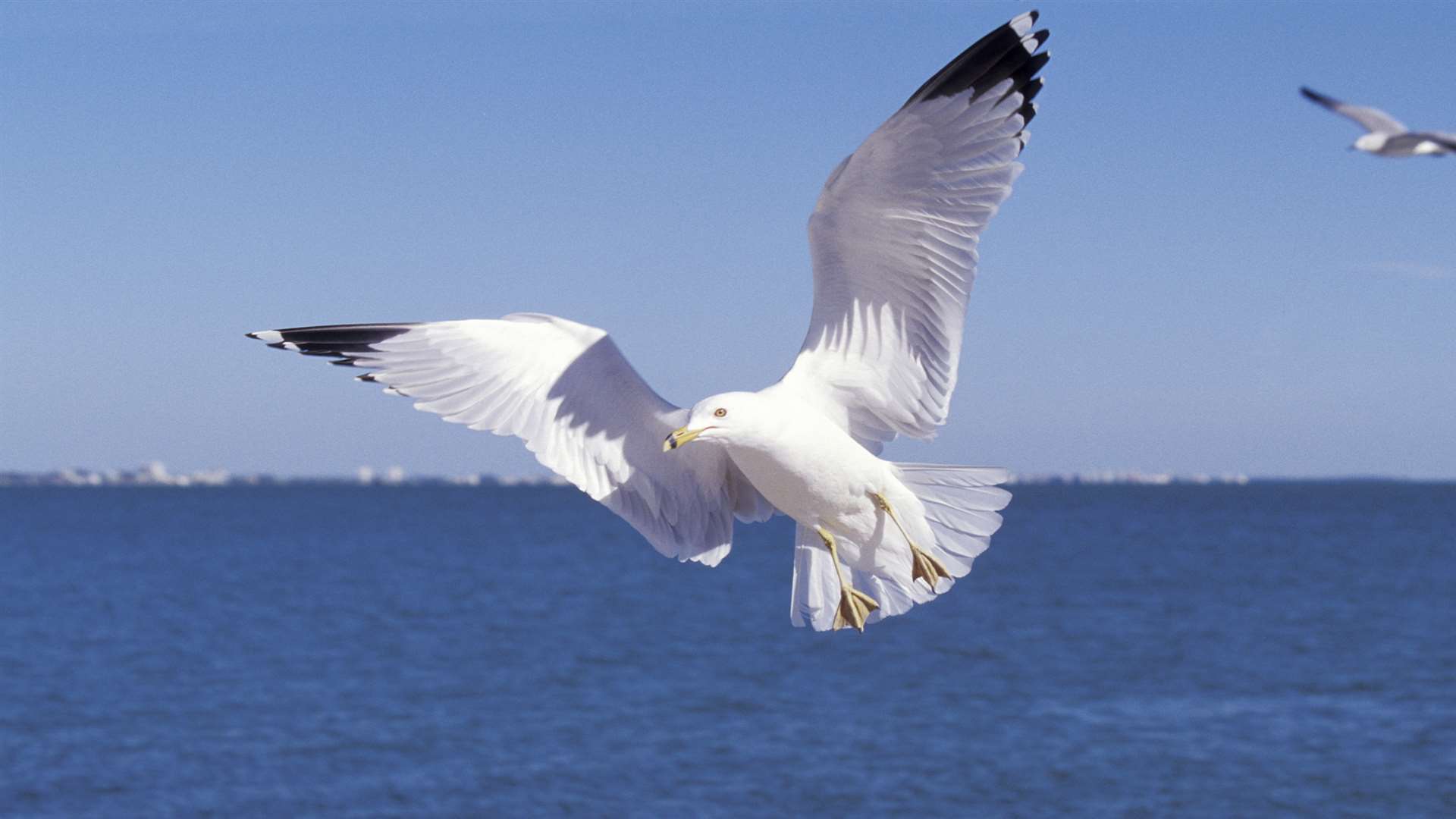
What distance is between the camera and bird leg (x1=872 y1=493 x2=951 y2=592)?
5.82m

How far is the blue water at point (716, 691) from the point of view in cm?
2395

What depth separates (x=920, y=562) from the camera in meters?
5.88

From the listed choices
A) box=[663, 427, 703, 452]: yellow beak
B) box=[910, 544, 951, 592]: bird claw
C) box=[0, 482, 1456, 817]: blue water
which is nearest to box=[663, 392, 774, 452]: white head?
box=[663, 427, 703, 452]: yellow beak

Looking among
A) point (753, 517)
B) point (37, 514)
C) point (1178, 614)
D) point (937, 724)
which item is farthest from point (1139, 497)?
point (753, 517)

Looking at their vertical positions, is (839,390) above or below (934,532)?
above

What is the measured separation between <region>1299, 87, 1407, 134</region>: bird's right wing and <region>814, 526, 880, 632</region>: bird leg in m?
2.52

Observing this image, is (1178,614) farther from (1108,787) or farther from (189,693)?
(189,693)

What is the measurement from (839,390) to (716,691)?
28139 mm

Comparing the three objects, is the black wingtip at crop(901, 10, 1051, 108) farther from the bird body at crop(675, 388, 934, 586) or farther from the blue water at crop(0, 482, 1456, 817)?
the blue water at crop(0, 482, 1456, 817)

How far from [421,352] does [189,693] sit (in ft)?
106

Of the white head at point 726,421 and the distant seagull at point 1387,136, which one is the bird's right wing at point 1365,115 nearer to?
the distant seagull at point 1387,136

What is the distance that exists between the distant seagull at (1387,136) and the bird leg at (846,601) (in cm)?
254

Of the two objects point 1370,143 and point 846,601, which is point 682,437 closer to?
point 846,601

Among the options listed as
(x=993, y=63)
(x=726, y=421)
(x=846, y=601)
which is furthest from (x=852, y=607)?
(x=993, y=63)
